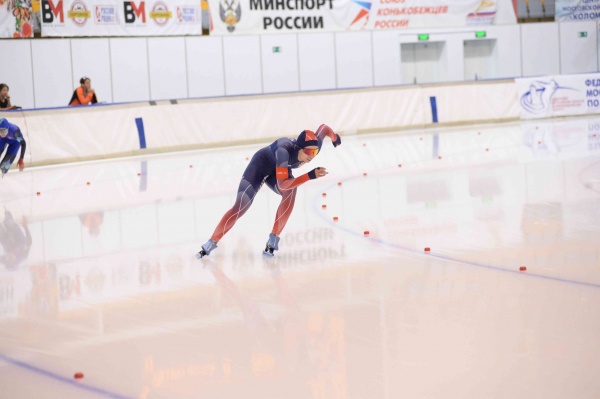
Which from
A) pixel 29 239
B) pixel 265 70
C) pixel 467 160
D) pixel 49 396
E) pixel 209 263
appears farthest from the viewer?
pixel 265 70

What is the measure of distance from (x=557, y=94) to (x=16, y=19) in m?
12.2

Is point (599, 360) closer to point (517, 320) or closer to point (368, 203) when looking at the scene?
point (517, 320)

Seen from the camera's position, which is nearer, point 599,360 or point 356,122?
point 599,360

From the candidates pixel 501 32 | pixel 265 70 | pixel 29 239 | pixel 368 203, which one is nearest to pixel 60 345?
pixel 29 239

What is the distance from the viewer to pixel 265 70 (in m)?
22.0

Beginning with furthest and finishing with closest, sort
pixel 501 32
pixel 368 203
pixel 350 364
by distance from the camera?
1. pixel 501 32
2. pixel 368 203
3. pixel 350 364

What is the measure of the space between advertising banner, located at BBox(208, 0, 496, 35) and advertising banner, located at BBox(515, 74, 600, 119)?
3.89m

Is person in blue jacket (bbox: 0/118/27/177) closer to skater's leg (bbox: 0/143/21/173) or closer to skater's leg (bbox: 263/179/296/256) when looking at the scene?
skater's leg (bbox: 0/143/21/173)

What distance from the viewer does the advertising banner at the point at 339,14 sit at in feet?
69.5

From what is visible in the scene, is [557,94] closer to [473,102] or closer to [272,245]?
[473,102]

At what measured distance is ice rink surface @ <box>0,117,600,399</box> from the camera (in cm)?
423

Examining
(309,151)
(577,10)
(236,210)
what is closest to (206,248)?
(236,210)

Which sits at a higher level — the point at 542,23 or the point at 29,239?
the point at 542,23

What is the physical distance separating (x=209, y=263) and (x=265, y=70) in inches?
601
